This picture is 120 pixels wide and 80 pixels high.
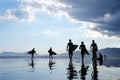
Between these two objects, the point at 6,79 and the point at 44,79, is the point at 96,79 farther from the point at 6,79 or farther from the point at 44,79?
the point at 6,79

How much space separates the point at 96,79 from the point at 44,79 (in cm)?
466

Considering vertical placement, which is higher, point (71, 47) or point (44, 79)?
point (71, 47)

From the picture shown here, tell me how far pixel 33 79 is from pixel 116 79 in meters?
7.42

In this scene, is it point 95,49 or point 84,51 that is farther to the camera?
point 84,51

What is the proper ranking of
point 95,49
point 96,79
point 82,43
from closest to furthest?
point 96,79
point 95,49
point 82,43

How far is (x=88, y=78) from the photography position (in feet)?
84.1

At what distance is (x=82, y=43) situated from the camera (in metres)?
40.0

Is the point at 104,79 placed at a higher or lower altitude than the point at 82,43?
lower

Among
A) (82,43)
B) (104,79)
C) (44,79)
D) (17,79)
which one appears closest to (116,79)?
(104,79)

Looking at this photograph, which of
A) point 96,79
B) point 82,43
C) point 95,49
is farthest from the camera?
point 82,43

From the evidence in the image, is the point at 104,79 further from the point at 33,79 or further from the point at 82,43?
the point at 82,43

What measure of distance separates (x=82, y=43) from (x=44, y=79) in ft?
51.6

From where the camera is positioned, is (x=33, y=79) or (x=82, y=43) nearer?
(x=33, y=79)

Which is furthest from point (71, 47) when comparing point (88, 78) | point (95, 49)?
point (88, 78)
